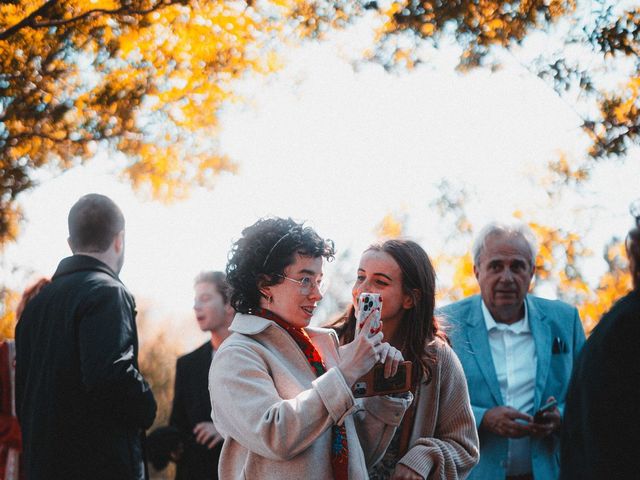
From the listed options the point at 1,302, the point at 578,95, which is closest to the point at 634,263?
the point at 578,95

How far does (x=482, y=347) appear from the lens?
407 cm

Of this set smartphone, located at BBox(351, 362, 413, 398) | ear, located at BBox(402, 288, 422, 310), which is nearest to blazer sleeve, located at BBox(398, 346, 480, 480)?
ear, located at BBox(402, 288, 422, 310)

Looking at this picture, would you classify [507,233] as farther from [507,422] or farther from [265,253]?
[265,253]

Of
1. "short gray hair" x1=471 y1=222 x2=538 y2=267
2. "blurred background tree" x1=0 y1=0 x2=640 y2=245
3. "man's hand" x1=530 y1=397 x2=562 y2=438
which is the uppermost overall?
"blurred background tree" x1=0 y1=0 x2=640 y2=245

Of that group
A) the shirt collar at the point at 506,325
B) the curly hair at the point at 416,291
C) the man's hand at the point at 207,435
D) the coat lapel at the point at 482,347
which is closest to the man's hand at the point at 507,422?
the coat lapel at the point at 482,347

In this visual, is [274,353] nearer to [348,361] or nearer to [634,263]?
[348,361]

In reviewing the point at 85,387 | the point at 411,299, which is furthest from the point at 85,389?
the point at 411,299

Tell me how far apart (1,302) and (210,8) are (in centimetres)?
310

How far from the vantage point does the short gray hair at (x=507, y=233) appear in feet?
14.1

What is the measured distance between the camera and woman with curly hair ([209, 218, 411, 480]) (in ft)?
8.10

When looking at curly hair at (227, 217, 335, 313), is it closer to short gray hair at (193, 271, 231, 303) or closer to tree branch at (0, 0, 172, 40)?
short gray hair at (193, 271, 231, 303)

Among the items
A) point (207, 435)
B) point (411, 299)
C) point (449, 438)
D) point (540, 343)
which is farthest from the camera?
point (207, 435)

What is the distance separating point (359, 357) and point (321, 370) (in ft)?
0.72

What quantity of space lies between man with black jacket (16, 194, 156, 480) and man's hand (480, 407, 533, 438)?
147 cm
